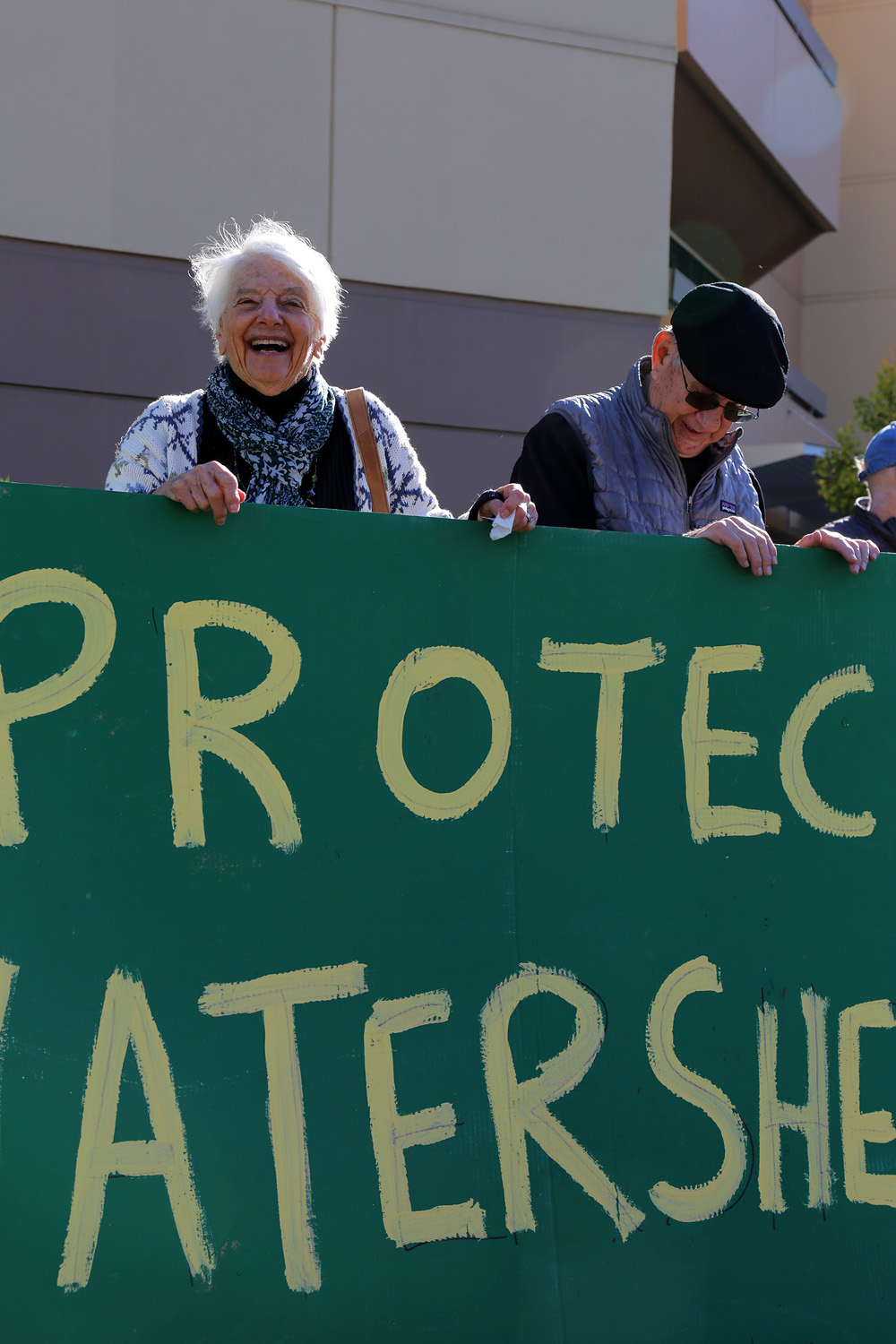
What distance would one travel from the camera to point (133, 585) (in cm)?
175

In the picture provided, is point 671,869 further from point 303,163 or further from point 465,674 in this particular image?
point 303,163

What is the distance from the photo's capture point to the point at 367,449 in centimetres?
234

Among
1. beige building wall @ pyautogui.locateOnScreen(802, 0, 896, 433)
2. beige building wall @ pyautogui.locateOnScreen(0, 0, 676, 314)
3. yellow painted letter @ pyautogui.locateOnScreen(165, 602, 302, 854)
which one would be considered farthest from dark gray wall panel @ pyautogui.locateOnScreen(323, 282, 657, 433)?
beige building wall @ pyautogui.locateOnScreen(802, 0, 896, 433)

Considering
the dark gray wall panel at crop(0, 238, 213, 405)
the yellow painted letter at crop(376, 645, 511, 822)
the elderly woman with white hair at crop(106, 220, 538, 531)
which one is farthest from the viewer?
the dark gray wall panel at crop(0, 238, 213, 405)

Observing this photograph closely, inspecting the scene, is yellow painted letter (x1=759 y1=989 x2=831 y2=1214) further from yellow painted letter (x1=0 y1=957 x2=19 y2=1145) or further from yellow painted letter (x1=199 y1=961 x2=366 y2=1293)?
yellow painted letter (x1=0 y1=957 x2=19 y2=1145)

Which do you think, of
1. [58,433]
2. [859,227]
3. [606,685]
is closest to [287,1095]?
[606,685]

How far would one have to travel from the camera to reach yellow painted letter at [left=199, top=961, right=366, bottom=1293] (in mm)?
1675

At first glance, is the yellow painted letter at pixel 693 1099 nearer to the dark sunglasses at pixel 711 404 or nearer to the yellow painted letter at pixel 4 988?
the yellow painted letter at pixel 4 988

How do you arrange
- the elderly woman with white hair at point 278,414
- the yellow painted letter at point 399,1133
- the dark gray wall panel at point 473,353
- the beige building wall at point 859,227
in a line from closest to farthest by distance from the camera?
1. the yellow painted letter at point 399,1133
2. the elderly woman with white hair at point 278,414
3. the dark gray wall panel at point 473,353
4. the beige building wall at point 859,227

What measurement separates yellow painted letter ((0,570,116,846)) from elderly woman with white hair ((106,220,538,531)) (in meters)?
0.42

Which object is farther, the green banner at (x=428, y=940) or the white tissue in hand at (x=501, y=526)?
the white tissue in hand at (x=501, y=526)

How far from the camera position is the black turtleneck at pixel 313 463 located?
2.20m

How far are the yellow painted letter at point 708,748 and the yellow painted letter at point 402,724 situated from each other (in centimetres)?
34

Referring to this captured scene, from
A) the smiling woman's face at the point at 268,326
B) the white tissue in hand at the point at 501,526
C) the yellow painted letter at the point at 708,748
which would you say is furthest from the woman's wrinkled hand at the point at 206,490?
the yellow painted letter at the point at 708,748
